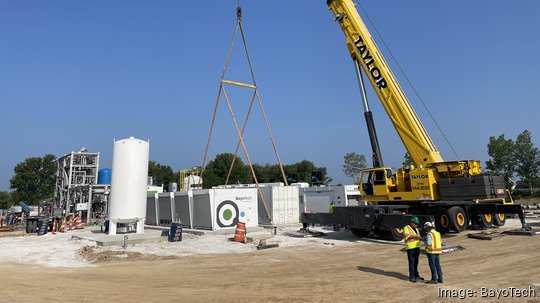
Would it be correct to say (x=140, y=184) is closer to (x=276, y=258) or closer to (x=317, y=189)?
(x=276, y=258)

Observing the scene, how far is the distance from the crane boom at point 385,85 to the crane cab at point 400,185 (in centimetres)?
80

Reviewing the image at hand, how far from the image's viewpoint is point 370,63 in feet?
66.1

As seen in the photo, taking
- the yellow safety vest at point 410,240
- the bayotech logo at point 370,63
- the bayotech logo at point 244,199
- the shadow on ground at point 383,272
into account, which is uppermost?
the bayotech logo at point 370,63

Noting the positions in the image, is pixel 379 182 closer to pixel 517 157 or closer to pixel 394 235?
pixel 394 235

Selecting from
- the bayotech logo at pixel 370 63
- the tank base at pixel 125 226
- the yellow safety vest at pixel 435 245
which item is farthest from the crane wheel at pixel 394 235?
the tank base at pixel 125 226

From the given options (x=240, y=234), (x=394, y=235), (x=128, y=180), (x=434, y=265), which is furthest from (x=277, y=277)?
(x=128, y=180)

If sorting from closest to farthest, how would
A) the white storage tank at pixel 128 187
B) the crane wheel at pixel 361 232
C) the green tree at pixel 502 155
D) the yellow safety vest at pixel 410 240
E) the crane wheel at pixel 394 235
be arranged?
the yellow safety vest at pixel 410 240 < the crane wheel at pixel 394 235 < the crane wheel at pixel 361 232 < the white storage tank at pixel 128 187 < the green tree at pixel 502 155

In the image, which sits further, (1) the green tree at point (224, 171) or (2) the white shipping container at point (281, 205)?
(1) the green tree at point (224, 171)

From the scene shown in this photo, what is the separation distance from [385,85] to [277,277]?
44.1 feet

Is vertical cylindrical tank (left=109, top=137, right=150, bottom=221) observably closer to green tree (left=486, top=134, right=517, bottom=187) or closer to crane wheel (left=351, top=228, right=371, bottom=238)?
crane wheel (left=351, top=228, right=371, bottom=238)

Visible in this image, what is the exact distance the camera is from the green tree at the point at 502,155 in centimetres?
5653

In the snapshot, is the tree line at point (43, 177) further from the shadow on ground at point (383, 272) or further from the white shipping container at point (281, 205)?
the shadow on ground at point (383, 272)

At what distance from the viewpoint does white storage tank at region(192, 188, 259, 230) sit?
23.5 metres

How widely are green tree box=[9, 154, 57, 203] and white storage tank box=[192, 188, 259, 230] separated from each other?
85.7 m
